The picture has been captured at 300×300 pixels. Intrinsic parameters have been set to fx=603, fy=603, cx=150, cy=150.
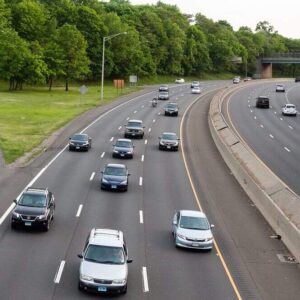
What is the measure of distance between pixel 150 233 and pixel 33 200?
560 centimetres

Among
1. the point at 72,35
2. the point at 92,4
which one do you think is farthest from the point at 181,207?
the point at 92,4

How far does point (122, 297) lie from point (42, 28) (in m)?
110

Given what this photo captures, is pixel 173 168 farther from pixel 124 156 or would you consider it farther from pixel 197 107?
pixel 197 107

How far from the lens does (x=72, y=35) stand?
116 meters

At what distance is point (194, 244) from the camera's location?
84.6 ft

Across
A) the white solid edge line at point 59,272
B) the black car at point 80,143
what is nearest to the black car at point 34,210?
the white solid edge line at point 59,272

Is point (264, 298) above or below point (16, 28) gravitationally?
below

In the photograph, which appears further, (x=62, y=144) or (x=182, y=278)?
(x=62, y=144)

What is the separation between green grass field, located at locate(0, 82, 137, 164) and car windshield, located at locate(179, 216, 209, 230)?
1975 cm

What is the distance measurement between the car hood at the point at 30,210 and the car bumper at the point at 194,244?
6.18m

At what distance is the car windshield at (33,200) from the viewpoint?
1079 inches

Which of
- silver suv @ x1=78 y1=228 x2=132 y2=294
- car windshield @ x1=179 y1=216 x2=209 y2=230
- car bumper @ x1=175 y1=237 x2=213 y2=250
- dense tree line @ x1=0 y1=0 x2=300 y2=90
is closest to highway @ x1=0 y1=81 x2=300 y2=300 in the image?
car bumper @ x1=175 y1=237 x2=213 y2=250

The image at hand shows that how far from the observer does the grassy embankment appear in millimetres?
51338

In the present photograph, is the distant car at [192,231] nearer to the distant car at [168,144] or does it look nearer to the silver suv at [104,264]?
the silver suv at [104,264]
